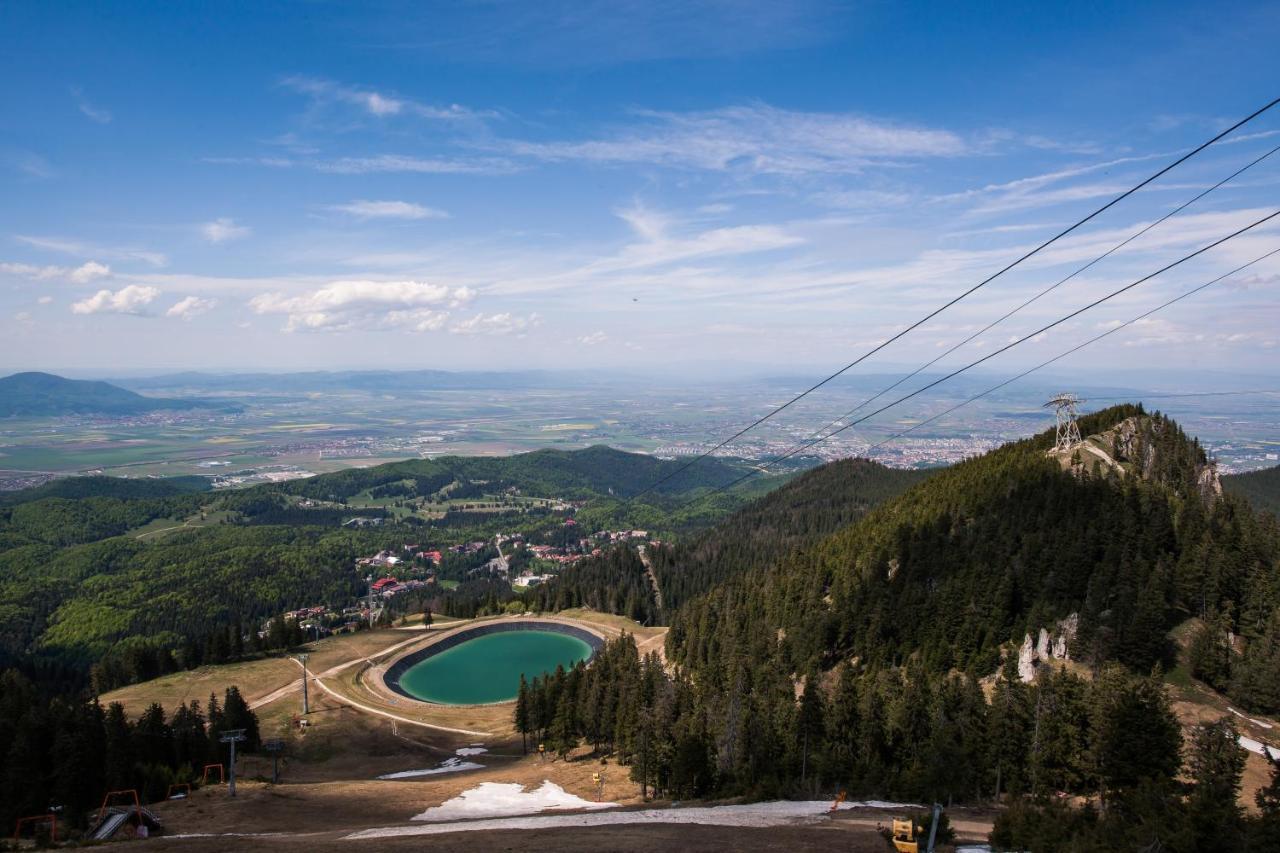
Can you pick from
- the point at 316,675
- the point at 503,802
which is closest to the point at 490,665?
the point at 316,675

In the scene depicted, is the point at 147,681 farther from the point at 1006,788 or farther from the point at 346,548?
the point at 346,548

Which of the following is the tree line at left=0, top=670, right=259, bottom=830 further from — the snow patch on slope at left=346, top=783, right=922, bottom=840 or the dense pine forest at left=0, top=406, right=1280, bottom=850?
the snow patch on slope at left=346, top=783, right=922, bottom=840

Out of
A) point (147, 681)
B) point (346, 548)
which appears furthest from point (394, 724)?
point (346, 548)

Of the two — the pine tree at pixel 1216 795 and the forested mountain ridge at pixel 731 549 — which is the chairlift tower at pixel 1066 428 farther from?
the pine tree at pixel 1216 795

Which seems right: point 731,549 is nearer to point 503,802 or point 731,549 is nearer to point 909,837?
point 503,802

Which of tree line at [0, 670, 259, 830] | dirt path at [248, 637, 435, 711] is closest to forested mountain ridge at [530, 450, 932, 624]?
dirt path at [248, 637, 435, 711]

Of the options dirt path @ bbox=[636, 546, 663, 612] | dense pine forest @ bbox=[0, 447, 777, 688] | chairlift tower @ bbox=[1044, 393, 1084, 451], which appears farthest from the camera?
dirt path @ bbox=[636, 546, 663, 612]

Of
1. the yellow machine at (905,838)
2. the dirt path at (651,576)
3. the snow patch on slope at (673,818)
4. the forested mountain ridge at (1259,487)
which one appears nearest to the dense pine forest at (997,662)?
the snow patch on slope at (673,818)
